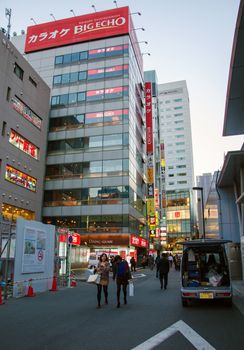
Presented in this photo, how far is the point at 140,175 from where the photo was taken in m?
50.2

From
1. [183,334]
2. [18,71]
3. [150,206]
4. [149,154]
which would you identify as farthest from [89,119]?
[183,334]

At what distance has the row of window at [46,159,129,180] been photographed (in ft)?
137

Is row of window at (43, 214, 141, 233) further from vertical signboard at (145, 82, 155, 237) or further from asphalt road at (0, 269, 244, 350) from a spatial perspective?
asphalt road at (0, 269, 244, 350)

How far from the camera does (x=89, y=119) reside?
1752 inches

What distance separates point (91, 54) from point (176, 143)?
91.8 metres

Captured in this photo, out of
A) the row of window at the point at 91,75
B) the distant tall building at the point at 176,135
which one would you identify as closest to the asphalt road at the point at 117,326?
the row of window at the point at 91,75

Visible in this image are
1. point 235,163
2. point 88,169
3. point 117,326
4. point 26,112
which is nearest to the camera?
point 117,326

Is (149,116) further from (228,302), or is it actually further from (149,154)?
(228,302)

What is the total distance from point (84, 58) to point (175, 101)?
9962 cm

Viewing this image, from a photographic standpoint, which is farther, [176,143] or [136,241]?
[176,143]

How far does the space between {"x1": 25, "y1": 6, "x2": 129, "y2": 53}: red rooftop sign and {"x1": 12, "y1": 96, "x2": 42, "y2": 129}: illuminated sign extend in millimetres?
16121

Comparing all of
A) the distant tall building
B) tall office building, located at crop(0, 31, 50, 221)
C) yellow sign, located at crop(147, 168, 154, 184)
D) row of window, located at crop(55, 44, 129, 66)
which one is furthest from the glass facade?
the distant tall building

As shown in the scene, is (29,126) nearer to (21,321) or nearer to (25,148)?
(25,148)

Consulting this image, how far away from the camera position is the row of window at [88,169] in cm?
4162
